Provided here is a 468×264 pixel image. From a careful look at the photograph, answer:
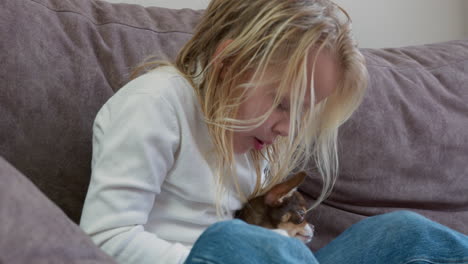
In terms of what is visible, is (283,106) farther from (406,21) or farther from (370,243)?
(406,21)

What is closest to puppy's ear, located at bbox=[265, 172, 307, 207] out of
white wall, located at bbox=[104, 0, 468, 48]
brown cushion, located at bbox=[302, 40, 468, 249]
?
brown cushion, located at bbox=[302, 40, 468, 249]

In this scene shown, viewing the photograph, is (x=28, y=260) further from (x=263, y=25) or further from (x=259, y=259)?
(x=263, y=25)

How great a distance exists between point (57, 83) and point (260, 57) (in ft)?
1.21

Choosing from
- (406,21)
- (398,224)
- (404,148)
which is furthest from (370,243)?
(406,21)

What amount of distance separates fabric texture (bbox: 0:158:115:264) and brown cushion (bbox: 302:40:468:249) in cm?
86

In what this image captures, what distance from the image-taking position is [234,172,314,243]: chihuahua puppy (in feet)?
3.39

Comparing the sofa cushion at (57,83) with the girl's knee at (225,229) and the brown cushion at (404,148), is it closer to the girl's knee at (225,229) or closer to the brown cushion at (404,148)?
the girl's knee at (225,229)

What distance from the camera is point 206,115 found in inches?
35.9

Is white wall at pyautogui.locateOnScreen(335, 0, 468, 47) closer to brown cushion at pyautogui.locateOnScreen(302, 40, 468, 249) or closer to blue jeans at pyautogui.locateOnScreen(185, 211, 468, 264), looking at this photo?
brown cushion at pyautogui.locateOnScreen(302, 40, 468, 249)

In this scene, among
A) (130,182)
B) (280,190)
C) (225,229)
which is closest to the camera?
(225,229)

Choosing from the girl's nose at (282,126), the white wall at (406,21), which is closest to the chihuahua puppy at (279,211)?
the girl's nose at (282,126)

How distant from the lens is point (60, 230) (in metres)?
0.45

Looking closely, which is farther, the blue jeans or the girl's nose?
the girl's nose

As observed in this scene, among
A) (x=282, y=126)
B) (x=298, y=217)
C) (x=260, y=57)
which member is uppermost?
(x=260, y=57)
